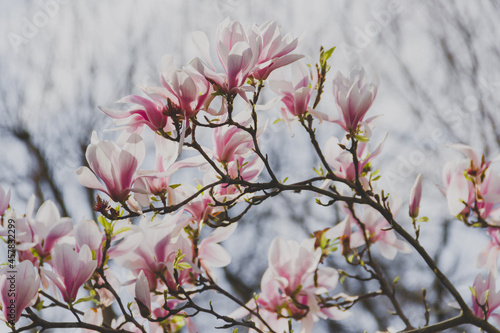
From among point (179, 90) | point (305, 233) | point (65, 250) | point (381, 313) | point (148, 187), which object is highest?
point (305, 233)

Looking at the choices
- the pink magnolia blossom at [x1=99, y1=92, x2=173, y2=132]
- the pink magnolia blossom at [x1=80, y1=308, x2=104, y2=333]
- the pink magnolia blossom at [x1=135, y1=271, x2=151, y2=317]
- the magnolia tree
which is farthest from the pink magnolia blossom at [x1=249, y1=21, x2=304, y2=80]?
the pink magnolia blossom at [x1=80, y1=308, x2=104, y2=333]

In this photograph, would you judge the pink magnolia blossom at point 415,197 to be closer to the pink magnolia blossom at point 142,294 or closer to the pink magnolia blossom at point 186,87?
the pink magnolia blossom at point 186,87

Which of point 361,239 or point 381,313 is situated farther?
point 381,313

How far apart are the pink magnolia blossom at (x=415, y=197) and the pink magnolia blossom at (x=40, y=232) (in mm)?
828

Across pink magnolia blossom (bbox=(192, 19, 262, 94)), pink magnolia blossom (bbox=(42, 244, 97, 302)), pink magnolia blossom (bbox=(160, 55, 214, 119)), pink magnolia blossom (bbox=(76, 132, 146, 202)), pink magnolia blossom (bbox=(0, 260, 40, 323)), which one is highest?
pink magnolia blossom (bbox=(192, 19, 262, 94))

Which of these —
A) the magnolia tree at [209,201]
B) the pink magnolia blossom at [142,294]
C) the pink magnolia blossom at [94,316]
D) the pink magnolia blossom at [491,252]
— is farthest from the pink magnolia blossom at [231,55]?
the pink magnolia blossom at [491,252]

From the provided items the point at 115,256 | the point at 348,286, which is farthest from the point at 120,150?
the point at 348,286

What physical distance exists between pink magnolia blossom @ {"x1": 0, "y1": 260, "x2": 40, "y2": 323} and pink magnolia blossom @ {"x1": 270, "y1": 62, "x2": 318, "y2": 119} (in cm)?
66

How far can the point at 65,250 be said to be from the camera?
1090 millimetres

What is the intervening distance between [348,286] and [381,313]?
1.22 ft

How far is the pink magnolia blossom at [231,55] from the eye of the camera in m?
0.97

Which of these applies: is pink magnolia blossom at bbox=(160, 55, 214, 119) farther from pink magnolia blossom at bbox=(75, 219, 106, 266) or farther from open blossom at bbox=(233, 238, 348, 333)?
open blossom at bbox=(233, 238, 348, 333)

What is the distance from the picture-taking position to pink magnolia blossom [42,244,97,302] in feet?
3.55

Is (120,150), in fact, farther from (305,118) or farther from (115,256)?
(305,118)
